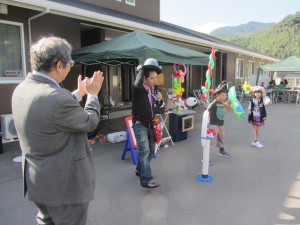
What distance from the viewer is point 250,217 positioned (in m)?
3.05

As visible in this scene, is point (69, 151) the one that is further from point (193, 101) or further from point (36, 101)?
point (193, 101)

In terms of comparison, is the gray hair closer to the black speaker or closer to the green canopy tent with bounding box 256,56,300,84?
the black speaker

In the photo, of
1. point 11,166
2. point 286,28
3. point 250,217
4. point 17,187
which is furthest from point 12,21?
point 286,28

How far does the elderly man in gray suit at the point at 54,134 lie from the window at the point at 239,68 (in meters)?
18.7

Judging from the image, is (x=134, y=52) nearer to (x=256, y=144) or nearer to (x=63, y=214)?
(x=256, y=144)

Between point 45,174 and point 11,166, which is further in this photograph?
point 11,166

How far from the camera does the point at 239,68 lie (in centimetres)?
1952

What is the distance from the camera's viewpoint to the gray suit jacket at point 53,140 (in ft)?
5.03

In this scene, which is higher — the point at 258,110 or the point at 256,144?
the point at 258,110

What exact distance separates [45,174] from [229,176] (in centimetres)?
335

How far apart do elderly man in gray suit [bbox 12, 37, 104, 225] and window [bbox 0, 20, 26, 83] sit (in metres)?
5.17

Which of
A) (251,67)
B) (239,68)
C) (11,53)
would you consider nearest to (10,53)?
(11,53)

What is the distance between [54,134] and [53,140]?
1.5 inches

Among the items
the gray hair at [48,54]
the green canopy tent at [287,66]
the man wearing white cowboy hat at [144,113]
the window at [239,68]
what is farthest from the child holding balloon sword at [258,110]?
the window at [239,68]
